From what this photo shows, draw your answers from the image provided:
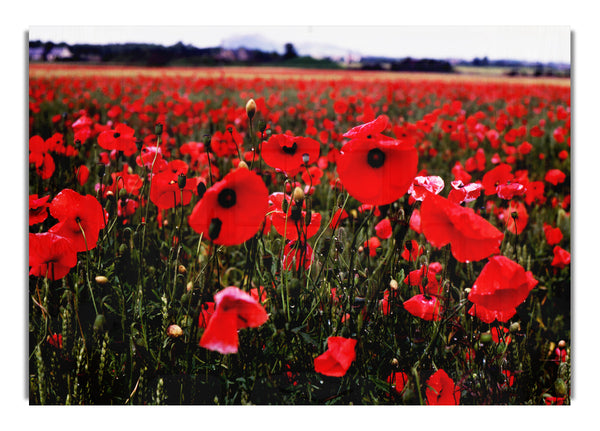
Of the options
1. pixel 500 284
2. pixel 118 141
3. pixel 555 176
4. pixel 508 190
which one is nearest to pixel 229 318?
pixel 500 284

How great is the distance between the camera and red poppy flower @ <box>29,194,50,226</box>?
175cm

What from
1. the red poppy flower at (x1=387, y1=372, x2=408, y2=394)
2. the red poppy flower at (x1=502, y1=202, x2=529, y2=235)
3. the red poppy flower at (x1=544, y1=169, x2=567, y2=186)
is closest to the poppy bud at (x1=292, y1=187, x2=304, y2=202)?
the red poppy flower at (x1=387, y1=372, x2=408, y2=394)

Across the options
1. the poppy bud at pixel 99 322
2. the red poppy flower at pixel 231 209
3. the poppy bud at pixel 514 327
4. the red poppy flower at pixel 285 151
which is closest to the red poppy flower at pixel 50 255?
the poppy bud at pixel 99 322

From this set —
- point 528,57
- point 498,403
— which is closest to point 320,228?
point 498,403

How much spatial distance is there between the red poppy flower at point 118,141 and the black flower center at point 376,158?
85 centimetres

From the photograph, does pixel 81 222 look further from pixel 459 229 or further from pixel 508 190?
pixel 508 190

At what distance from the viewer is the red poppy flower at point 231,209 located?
128 cm

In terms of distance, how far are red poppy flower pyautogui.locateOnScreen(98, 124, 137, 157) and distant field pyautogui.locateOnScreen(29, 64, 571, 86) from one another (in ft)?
0.88

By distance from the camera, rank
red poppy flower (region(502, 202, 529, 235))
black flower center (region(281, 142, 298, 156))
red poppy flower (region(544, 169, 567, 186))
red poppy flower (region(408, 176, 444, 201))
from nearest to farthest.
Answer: red poppy flower (region(408, 176, 444, 201))
black flower center (region(281, 142, 298, 156))
red poppy flower (region(502, 202, 529, 235))
red poppy flower (region(544, 169, 567, 186))

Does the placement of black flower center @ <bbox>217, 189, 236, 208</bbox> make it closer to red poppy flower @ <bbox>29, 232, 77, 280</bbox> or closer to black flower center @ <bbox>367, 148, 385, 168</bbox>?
black flower center @ <bbox>367, 148, 385, 168</bbox>

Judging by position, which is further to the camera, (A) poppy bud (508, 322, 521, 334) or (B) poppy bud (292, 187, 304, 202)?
(A) poppy bud (508, 322, 521, 334)

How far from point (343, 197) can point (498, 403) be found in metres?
0.85

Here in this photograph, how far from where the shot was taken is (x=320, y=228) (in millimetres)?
1614

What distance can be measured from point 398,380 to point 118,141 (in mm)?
1198
